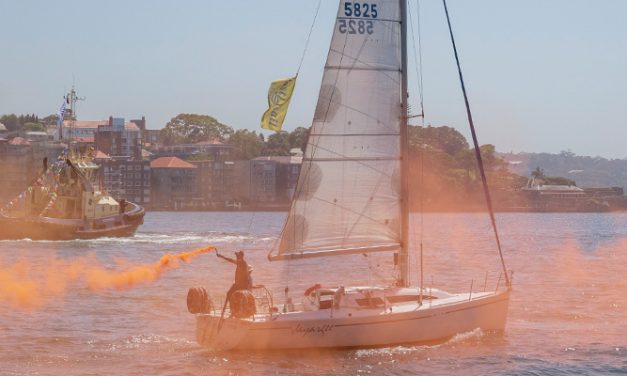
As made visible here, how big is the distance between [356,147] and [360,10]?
3.23 metres

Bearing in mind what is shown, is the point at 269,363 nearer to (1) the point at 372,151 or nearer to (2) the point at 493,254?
(1) the point at 372,151

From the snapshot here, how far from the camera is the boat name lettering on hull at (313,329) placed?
984 inches

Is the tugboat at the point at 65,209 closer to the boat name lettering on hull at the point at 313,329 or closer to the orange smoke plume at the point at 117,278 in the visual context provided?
the orange smoke plume at the point at 117,278

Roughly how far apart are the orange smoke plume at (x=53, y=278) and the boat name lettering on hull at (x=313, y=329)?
10658mm

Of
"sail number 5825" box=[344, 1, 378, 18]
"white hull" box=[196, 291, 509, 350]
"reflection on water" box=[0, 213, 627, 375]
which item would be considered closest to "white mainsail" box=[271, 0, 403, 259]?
"sail number 5825" box=[344, 1, 378, 18]

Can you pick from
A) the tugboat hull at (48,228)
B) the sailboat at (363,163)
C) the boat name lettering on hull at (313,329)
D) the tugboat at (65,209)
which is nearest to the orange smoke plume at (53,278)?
the sailboat at (363,163)

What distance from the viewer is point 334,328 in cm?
2520

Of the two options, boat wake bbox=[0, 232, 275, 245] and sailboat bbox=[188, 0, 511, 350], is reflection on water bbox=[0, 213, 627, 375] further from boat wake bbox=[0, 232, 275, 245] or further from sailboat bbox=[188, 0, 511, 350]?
boat wake bbox=[0, 232, 275, 245]

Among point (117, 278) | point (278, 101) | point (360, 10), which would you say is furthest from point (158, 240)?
point (360, 10)

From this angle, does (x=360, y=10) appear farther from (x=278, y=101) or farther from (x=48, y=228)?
(x=48, y=228)

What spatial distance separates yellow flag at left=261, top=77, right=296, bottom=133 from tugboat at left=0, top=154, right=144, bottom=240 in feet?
180

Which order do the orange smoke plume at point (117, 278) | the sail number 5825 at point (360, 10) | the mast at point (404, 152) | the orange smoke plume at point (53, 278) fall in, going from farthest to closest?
the orange smoke plume at point (117, 278) < the orange smoke plume at point (53, 278) < the mast at point (404, 152) < the sail number 5825 at point (360, 10)

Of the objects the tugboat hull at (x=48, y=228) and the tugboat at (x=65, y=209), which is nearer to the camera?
the tugboat hull at (x=48, y=228)

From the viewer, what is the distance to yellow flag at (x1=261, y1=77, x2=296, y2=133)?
26094 mm
